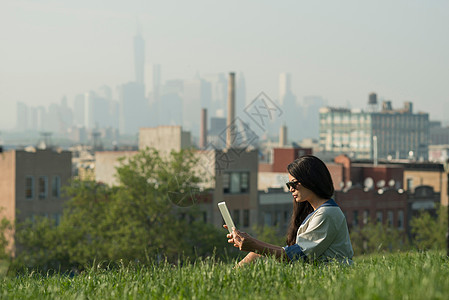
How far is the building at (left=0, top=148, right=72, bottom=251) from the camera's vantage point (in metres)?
63.9

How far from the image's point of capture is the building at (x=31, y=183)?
2516 inches

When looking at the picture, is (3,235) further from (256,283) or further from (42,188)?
(256,283)

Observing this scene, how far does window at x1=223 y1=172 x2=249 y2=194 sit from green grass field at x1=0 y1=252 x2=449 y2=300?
61.8 m

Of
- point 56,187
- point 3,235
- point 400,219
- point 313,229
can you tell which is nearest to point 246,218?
point 56,187

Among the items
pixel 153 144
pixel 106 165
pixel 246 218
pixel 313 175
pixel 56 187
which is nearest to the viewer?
pixel 313 175

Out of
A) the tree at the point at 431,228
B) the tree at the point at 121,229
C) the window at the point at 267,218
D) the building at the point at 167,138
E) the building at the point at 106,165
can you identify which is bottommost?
the tree at the point at 431,228

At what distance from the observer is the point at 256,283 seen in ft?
21.9

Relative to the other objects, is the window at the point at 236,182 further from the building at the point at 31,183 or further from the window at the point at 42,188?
the window at the point at 42,188

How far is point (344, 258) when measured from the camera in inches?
313

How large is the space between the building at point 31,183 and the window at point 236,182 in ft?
44.8

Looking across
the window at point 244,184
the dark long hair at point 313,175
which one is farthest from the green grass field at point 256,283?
the window at point 244,184

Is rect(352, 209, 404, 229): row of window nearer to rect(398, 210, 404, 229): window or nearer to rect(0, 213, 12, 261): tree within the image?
rect(398, 210, 404, 229): window

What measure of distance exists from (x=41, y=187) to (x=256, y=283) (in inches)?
2389

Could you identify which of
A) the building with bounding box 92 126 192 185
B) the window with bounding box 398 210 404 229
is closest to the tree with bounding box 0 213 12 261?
the building with bounding box 92 126 192 185
